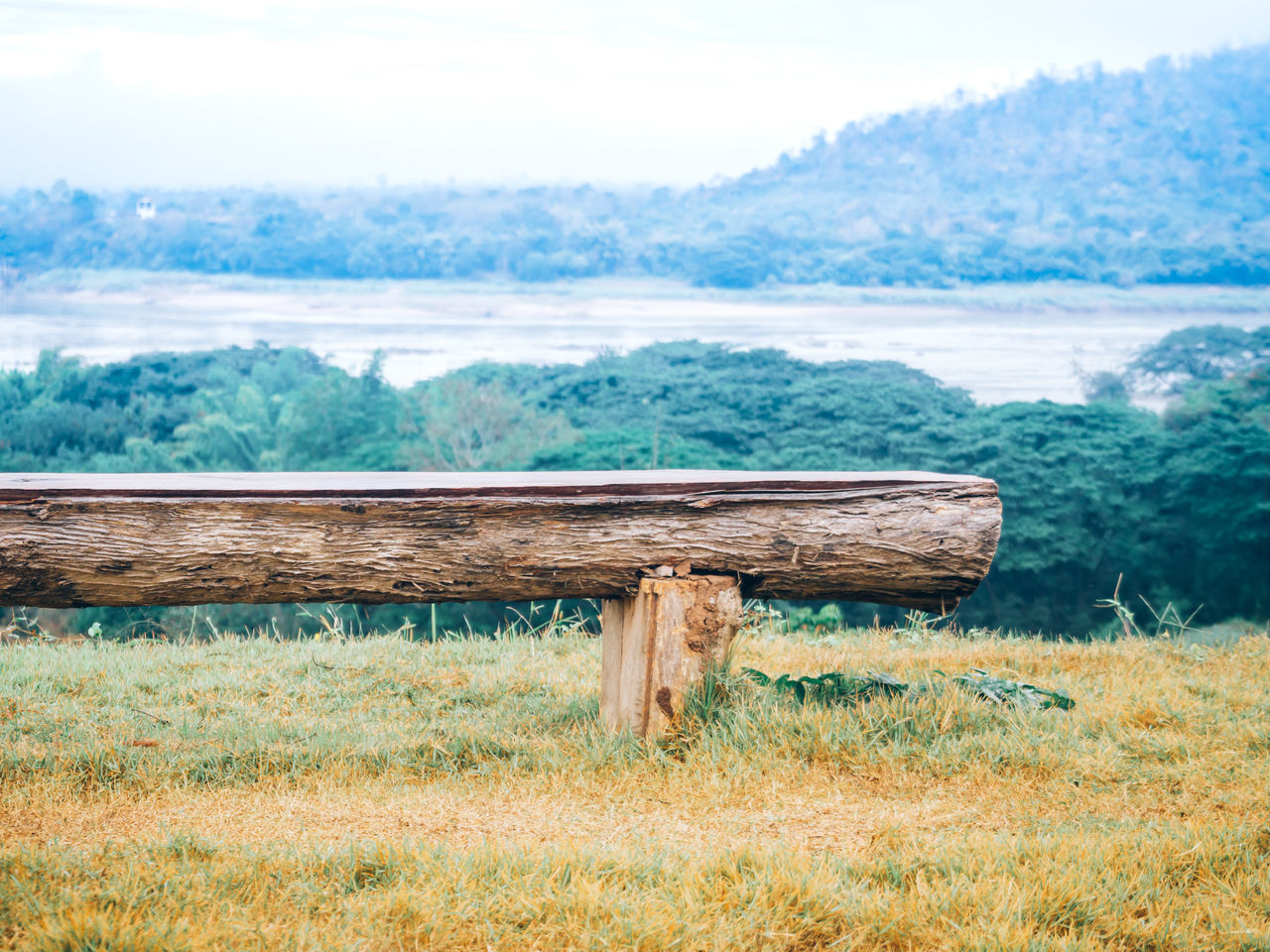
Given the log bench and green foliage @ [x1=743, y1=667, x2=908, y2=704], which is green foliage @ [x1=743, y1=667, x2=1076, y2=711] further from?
the log bench

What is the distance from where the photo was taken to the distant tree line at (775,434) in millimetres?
16500

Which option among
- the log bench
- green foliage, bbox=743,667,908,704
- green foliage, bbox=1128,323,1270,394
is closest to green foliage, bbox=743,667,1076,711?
green foliage, bbox=743,667,908,704

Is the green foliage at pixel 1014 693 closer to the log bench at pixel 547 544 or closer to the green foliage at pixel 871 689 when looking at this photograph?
the green foliage at pixel 871 689

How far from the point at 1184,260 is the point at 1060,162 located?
8.65 ft

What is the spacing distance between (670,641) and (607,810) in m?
0.53

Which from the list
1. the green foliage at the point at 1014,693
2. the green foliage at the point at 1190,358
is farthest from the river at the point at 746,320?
the green foliage at the point at 1014,693

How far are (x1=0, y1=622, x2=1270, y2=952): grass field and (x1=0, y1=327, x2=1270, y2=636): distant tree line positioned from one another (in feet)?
37.6

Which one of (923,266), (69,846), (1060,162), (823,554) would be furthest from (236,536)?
(1060,162)

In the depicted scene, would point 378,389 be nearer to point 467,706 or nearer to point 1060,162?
point 1060,162

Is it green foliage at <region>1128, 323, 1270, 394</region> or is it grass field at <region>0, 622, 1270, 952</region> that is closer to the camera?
grass field at <region>0, 622, 1270, 952</region>

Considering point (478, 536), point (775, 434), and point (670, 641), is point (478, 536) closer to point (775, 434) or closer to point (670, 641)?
point (670, 641)

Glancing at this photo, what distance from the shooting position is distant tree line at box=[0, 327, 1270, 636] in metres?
16.5

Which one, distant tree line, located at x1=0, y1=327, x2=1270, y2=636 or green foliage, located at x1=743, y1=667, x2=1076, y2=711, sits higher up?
green foliage, located at x1=743, y1=667, x2=1076, y2=711

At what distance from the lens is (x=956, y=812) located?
2248mm
